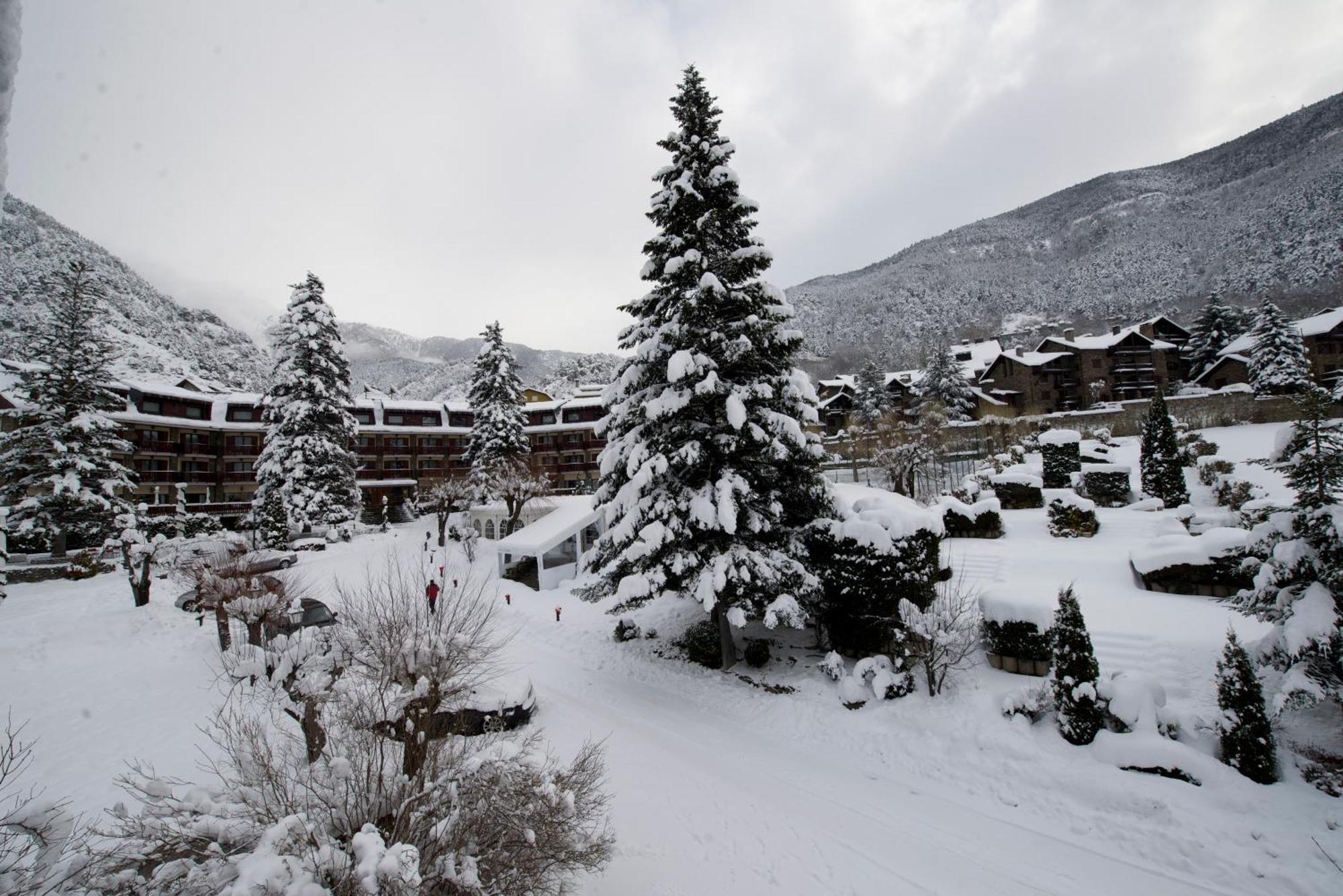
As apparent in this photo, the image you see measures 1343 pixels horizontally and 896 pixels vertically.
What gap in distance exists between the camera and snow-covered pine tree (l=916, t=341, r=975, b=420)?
5125 cm

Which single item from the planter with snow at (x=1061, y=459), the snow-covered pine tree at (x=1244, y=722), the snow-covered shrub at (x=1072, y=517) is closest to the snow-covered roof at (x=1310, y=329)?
the planter with snow at (x=1061, y=459)

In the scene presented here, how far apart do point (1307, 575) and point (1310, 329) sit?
181 feet

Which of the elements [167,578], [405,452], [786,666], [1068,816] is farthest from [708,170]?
[405,452]

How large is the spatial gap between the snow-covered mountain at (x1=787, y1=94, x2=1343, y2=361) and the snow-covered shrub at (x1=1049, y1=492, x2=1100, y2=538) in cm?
8836

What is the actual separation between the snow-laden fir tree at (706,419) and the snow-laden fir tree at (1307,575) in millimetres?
8358

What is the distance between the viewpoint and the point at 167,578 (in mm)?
28344

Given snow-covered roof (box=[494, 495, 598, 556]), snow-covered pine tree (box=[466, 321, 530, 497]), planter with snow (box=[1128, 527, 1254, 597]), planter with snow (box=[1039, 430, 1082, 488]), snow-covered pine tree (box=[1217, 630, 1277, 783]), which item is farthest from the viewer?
snow-covered pine tree (box=[466, 321, 530, 497])

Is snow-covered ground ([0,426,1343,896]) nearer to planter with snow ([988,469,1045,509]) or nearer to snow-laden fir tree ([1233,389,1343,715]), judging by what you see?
snow-laden fir tree ([1233,389,1343,715])

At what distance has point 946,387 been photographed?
5194 cm

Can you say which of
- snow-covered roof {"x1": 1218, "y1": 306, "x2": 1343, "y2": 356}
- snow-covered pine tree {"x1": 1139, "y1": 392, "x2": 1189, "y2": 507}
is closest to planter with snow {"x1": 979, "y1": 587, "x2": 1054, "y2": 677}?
snow-covered pine tree {"x1": 1139, "y1": 392, "x2": 1189, "y2": 507}

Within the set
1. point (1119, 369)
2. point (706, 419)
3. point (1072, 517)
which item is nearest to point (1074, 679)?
point (706, 419)

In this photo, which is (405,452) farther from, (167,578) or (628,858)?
(628,858)

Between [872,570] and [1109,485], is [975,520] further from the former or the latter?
[872,570]

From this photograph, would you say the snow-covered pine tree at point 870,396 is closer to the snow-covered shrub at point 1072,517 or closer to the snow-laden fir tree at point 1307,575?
the snow-covered shrub at point 1072,517
